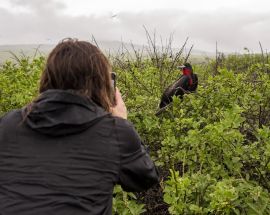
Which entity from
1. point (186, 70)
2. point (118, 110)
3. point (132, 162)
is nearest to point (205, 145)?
point (118, 110)

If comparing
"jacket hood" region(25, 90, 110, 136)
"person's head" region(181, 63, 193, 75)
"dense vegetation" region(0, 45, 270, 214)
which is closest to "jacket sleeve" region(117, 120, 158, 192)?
"jacket hood" region(25, 90, 110, 136)

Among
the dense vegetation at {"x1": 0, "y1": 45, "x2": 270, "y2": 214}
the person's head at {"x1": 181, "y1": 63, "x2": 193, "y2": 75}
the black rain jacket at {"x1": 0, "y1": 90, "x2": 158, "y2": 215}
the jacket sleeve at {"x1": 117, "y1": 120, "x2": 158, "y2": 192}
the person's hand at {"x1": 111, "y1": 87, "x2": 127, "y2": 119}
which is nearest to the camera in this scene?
the black rain jacket at {"x1": 0, "y1": 90, "x2": 158, "y2": 215}

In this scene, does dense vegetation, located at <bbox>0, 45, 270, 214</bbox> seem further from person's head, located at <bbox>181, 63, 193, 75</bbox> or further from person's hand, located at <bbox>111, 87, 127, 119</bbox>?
person's head, located at <bbox>181, 63, 193, 75</bbox>

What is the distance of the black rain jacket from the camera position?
5.16ft

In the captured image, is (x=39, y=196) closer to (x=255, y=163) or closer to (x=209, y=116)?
(x=255, y=163)

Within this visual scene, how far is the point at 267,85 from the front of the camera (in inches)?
141

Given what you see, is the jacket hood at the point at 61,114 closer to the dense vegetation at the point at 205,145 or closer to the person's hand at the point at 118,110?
the person's hand at the point at 118,110

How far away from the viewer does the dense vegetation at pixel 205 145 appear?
6.97 feet

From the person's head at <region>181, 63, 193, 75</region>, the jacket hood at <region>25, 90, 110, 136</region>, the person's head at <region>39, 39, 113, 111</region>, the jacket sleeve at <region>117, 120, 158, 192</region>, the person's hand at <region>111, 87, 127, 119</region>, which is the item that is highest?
the person's head at <region>39, 39, 113, 111</region>

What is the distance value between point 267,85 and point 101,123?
2.20m

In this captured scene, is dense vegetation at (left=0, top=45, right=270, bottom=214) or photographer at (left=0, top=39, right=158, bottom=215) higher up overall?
photographer at (left=0, top=39, right=158, bottom=215)

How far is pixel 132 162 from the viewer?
1699 mm

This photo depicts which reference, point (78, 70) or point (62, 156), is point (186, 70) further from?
point (62, 156)

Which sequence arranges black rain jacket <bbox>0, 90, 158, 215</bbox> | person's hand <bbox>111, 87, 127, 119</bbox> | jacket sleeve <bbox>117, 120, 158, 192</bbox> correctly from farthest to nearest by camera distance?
1. person's hand <bbox>111, 87, 127, 119</bbox>
2. jacket sleeve <bbox>117, 120, 158, 192</bbox>
3. black rain jacket <bbox>0, 90, 158, 215</bbox>
